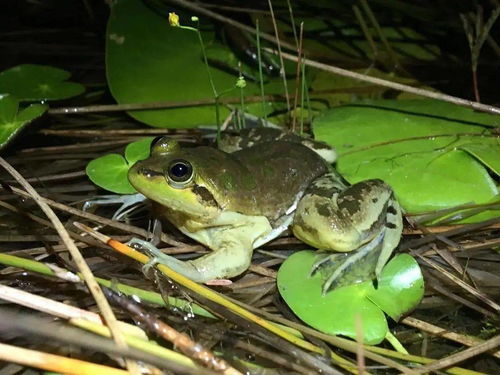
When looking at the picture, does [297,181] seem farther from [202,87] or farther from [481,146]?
[202,87]

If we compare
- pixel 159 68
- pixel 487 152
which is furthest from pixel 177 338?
pixel 159 68

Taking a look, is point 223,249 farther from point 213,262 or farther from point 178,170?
point 178,170

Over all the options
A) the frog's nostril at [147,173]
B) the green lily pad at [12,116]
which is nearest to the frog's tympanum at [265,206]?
the frog's nostril at [147,173]

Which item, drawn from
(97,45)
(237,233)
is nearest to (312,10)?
(97,45)

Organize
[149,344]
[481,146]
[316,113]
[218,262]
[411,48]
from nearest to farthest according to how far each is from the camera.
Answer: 1. [149,344]
2. [218,262]
3. [481,146]
4. [316,113]
5. [411,48]

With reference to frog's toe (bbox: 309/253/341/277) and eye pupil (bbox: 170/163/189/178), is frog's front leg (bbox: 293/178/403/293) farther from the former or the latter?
eye pupil (bbox: 170/163/189/178)

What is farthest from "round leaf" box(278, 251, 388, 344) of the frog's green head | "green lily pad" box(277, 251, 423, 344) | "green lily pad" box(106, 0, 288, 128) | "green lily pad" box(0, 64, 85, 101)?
"green lily pad" box(0, 64, 85, 101)
